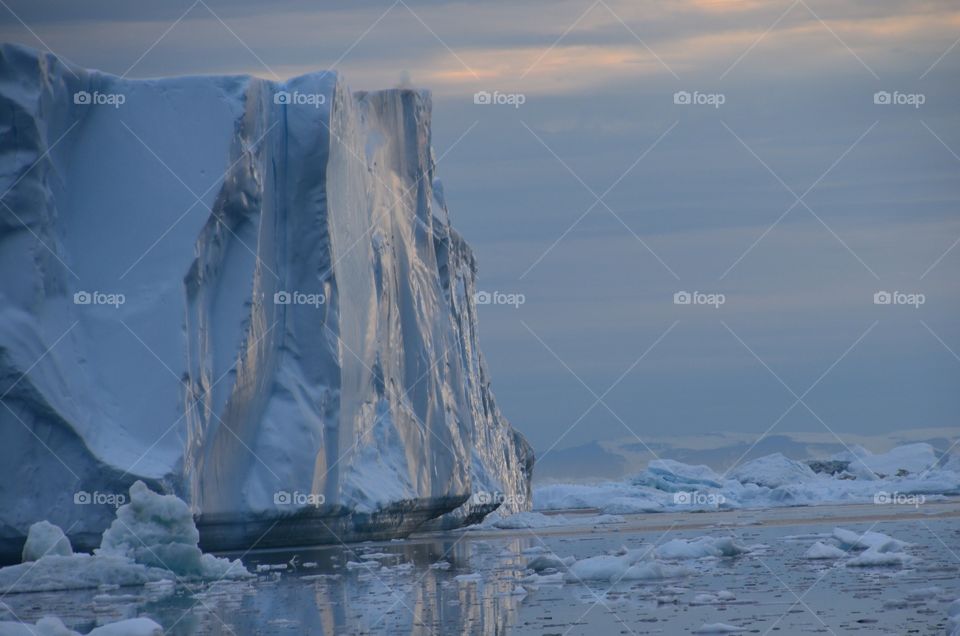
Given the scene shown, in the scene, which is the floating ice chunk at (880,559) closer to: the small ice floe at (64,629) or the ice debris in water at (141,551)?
the ice debris in water at (141,551)

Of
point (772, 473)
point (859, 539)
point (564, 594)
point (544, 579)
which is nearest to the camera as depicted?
point (564, 594)

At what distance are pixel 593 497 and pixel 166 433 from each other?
1050 inches

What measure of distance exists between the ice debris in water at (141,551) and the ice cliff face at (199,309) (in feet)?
3.25

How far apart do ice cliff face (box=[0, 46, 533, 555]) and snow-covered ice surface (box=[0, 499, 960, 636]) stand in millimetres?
1353

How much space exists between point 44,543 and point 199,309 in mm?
3609

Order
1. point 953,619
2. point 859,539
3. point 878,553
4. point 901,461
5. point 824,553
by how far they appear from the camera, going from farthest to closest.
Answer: point 901,461 < point 859,539 < point 824,553 < point 878,553 < point 953,619

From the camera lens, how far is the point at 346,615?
10.4 m

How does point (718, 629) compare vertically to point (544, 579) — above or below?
below

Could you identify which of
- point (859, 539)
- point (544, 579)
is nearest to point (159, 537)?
point (544, 579)

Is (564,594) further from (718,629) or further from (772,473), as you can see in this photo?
(772,473)

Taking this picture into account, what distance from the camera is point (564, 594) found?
1179 centimetres

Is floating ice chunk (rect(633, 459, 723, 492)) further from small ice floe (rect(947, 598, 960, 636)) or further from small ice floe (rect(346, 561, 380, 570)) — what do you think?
small ice floe (rect(947, 598, 960, 636))

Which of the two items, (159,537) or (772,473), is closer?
(159,537)

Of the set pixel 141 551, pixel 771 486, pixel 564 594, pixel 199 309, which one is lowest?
pixel 564 594
